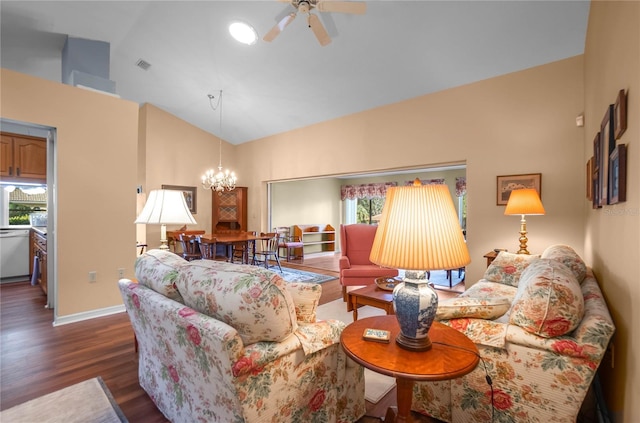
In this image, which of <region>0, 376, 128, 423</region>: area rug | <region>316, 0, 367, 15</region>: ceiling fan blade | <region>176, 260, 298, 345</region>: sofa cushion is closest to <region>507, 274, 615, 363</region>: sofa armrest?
<region>176, 260, 298, 345</region>: sofa cushion

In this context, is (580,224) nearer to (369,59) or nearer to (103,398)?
Answer: (369,59)

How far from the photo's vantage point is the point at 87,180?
3508 millimetres

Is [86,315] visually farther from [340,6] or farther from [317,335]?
[340,6]

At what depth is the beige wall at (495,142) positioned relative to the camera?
343 cm

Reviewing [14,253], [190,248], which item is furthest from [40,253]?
[190,248]

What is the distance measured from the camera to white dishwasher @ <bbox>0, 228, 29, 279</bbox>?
4.84 m

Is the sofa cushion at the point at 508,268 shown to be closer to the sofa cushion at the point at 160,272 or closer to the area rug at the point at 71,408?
the sofa cushion at the point at 160,272

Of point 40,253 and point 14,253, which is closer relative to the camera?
point 40,253

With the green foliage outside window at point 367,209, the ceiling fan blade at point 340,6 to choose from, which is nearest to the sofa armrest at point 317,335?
the ceiling fan blade at point 340,6

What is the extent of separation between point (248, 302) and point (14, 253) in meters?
5.98

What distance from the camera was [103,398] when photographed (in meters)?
1.98

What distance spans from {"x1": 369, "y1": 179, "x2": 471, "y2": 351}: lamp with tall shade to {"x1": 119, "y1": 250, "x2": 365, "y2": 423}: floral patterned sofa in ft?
1.57

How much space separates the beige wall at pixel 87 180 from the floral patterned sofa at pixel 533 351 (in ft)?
12.5

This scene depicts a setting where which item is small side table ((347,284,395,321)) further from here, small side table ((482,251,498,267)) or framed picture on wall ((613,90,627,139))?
framed picture on wall ((613,90,627,139))
